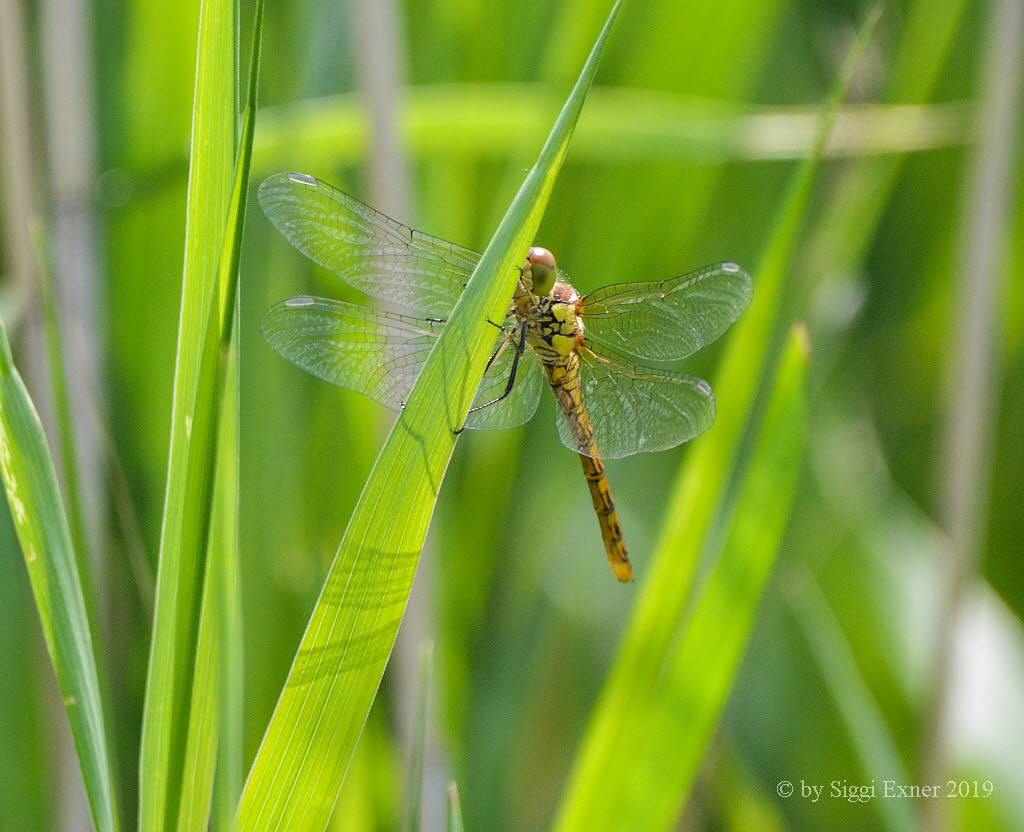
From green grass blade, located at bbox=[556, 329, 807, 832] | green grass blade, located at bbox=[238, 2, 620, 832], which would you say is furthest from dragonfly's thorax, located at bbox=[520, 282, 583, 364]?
green grass blade, located at bbox=[238, 2, 620, 832]

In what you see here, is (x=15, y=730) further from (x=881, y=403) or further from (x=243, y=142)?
(x=881, y=403)

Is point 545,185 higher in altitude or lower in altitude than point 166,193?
lower

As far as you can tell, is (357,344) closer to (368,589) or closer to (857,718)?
(368,589)

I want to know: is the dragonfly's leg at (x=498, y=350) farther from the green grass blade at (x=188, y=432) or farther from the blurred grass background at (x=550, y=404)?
the green grass blade at (x=188, y=432)

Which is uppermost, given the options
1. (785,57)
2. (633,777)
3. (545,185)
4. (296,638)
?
(785,57)

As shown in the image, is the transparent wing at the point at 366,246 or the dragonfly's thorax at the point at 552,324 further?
the dragonfly's thorax at the point at 552,324

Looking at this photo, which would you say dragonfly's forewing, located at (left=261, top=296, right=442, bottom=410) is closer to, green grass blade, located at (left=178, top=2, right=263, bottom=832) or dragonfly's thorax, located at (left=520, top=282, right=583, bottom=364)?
dragonfly's thorax, located at (left=520, top=282, right=583, bottom=364)

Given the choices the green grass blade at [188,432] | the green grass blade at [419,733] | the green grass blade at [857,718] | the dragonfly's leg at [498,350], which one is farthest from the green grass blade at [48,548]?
the green grass blade at [857,718]

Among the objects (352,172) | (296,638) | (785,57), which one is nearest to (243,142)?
(296,638)
